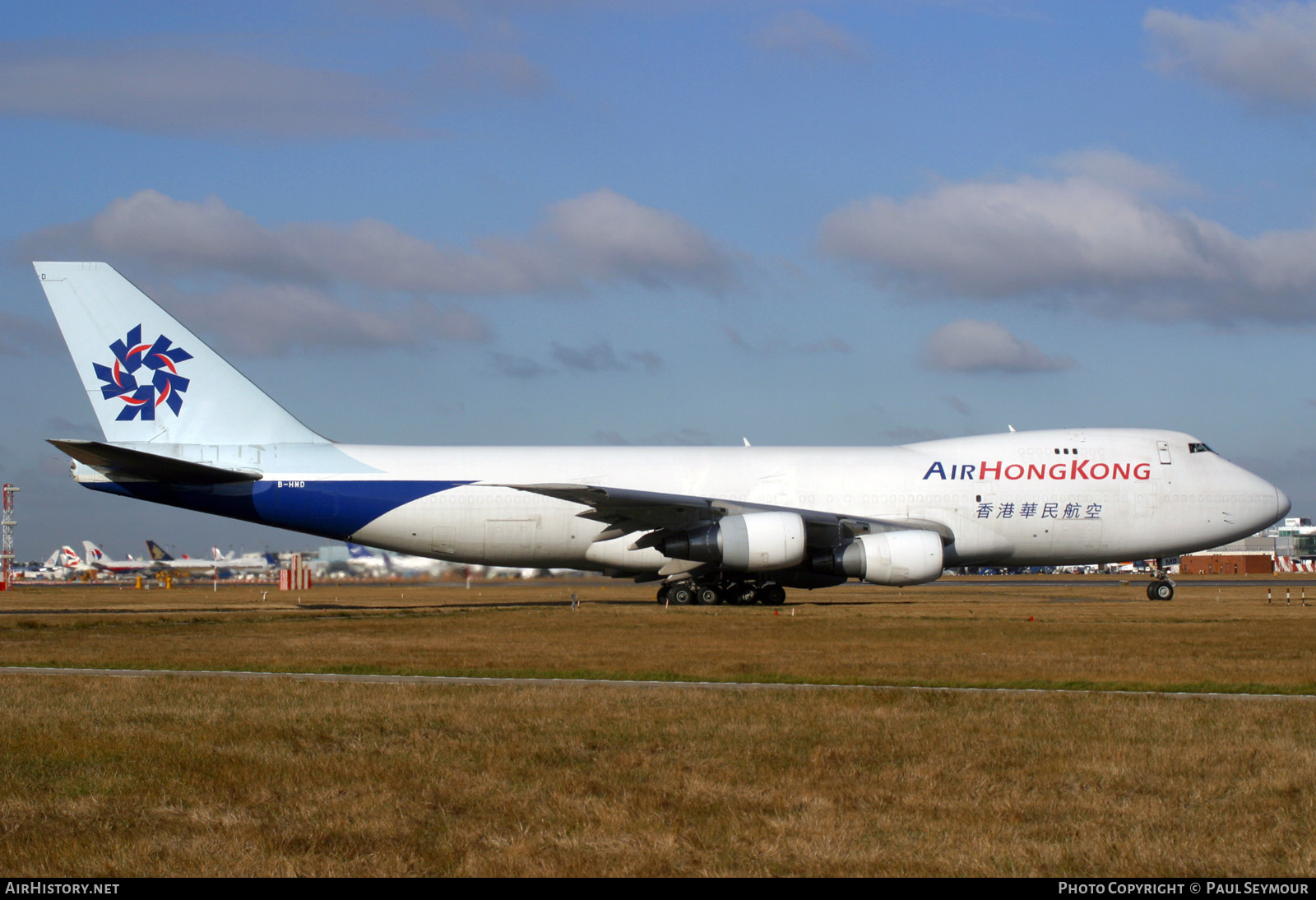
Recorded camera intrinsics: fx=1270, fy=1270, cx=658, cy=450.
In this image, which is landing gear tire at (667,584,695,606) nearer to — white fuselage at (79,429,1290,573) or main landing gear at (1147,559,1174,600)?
white fuselage at (79,429,1290,573)

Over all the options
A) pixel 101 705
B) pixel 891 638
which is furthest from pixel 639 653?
pixel 101 705

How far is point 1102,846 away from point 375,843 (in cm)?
425

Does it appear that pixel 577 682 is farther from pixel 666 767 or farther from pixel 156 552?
pixel 156 552

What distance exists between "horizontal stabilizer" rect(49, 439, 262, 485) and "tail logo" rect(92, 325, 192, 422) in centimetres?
213

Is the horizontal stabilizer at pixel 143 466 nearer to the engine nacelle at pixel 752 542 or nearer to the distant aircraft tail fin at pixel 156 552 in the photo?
the engine nacelle at pixel 752 542

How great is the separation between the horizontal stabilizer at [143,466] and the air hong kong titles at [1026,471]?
18.6 meters

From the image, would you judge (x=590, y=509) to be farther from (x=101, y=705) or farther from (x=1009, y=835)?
(x=1009, y=835)

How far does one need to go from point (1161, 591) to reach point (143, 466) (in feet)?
91.6

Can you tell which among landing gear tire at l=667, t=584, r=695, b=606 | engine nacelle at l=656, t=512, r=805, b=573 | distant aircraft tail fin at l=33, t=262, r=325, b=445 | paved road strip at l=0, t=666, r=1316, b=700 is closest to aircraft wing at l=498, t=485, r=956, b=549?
engine nacelle at l=656, t=512, r=805, b=573

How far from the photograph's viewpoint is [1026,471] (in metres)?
34.9

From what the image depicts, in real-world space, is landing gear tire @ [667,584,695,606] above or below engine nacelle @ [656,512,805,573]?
below

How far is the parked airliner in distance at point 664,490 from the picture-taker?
1278 inches

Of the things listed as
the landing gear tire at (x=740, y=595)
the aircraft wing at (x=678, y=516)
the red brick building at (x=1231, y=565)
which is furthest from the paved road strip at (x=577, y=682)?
the red brick building at (x=1231, y=565)

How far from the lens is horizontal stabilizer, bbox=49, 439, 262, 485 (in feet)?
96.2
